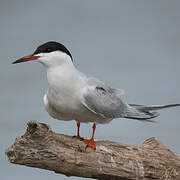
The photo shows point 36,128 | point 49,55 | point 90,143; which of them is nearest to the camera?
point 36,128

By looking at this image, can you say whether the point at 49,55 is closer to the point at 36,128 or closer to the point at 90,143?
the point at 36,128

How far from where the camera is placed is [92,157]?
402 centimetres

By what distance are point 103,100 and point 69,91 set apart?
381mm

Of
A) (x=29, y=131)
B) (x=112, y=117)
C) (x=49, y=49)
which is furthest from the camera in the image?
(x=112, y=117)

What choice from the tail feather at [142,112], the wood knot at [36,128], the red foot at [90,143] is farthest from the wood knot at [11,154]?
the tail feather at [142,112]

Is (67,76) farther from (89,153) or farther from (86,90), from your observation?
(89,153)

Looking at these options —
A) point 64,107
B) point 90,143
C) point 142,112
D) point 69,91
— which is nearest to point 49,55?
point 69,91

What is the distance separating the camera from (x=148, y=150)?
14.1 ft

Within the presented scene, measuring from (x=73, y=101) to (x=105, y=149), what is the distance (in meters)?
0.59

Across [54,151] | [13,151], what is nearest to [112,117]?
[54,151]

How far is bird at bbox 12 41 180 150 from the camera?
3941 mm

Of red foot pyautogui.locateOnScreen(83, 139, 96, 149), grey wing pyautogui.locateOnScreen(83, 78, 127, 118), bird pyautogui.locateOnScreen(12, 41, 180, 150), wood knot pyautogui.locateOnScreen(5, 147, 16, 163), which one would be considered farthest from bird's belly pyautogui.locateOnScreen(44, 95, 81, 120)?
wood knot pyautogui.locateOnScreen(5, 147, 16, 163)

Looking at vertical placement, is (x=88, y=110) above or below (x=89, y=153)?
above

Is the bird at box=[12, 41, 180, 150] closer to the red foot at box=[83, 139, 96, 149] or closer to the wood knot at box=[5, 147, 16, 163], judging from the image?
the red foot at box=[83, 139, 96, 149]
